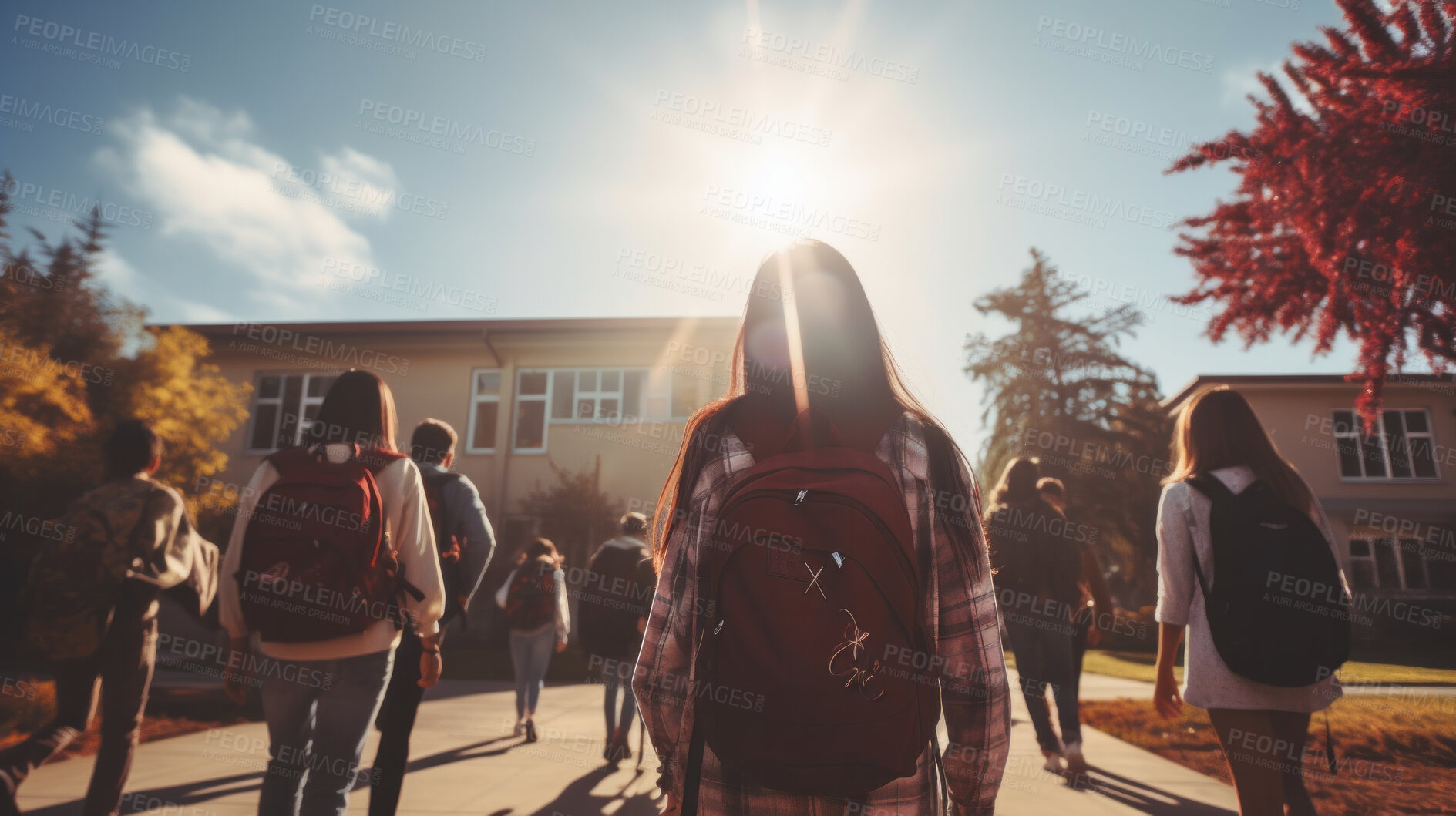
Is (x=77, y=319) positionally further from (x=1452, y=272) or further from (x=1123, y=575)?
(x=1123, y=575)

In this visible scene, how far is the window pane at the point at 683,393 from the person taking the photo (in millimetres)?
18328

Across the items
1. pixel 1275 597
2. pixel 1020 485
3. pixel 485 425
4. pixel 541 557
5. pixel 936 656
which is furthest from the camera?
pixel 485 425

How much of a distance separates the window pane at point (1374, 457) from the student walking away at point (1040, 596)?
1002 inches

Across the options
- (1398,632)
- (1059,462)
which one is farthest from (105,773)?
(1059,462)

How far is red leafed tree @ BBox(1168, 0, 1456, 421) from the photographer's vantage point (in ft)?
15.3

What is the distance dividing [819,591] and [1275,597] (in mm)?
2133

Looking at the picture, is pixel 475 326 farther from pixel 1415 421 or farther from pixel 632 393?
pixel 1415 421

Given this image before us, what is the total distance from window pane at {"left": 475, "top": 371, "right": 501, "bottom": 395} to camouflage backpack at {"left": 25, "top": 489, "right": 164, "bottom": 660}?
1618 cm

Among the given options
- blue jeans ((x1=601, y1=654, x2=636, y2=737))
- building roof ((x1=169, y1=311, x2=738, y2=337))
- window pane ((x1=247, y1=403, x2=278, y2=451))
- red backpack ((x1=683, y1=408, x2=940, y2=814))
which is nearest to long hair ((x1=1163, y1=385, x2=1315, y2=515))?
red backpack ((x1=683, y1=408, x2=940, y2=814))

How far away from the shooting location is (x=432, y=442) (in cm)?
419

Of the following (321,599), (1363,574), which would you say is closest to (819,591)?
(321,599)

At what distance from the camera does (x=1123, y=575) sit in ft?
84.6

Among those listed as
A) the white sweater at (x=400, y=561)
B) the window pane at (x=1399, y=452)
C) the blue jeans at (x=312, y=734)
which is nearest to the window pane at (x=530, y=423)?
the white sweater at (x=400, y=561)

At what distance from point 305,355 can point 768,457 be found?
2201 cm
